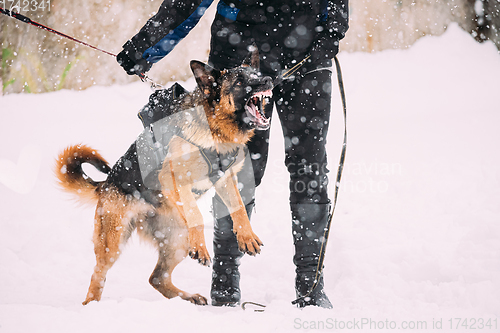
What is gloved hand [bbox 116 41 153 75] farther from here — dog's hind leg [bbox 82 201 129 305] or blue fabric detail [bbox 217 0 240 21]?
dog's hind leg [bbox 82 201 129 305]

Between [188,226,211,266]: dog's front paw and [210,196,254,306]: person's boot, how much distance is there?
0.40m

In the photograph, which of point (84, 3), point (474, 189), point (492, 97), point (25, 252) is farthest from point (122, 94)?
point (492, 97)

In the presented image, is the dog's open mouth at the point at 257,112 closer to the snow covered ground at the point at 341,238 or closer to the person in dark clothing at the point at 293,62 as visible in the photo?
the person in dark clothing at the point at 293,62

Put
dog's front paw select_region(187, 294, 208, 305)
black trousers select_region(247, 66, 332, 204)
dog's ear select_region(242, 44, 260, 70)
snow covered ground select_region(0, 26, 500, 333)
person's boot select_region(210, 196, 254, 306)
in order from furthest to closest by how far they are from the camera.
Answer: dog's front paw select_region(187, 294, 208, 305)
person's boot select_region(210, 196, 254, 306)
black trousers select_region(247, 66, 332, 204)
dog's ear select_region(242, 44, 260, 70)
snow covered ground select_region(0, 26, 500, 333)

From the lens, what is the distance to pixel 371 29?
9234 millimetres

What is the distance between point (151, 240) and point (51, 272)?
107 centimetres

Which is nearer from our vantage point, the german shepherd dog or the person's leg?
the german shepherd dog

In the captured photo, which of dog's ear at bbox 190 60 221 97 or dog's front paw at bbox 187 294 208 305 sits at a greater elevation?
dog's ear at bbox 190 60 221 97

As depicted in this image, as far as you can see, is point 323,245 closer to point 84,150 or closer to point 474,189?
point 84,150

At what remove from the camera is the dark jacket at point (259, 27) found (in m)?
2.03

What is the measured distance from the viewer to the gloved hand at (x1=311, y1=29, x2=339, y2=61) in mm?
2080

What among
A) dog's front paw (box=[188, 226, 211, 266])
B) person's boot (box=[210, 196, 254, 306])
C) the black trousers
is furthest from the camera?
person's boot (box=[210, 196, 254, 306])

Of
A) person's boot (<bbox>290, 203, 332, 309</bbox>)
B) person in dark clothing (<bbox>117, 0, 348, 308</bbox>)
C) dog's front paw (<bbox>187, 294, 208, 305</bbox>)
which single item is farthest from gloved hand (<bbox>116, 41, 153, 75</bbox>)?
dog's front paw (<bbox>187, 294, 208, 305</bbox>)

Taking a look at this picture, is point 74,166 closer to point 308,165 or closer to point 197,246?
point 197,246
